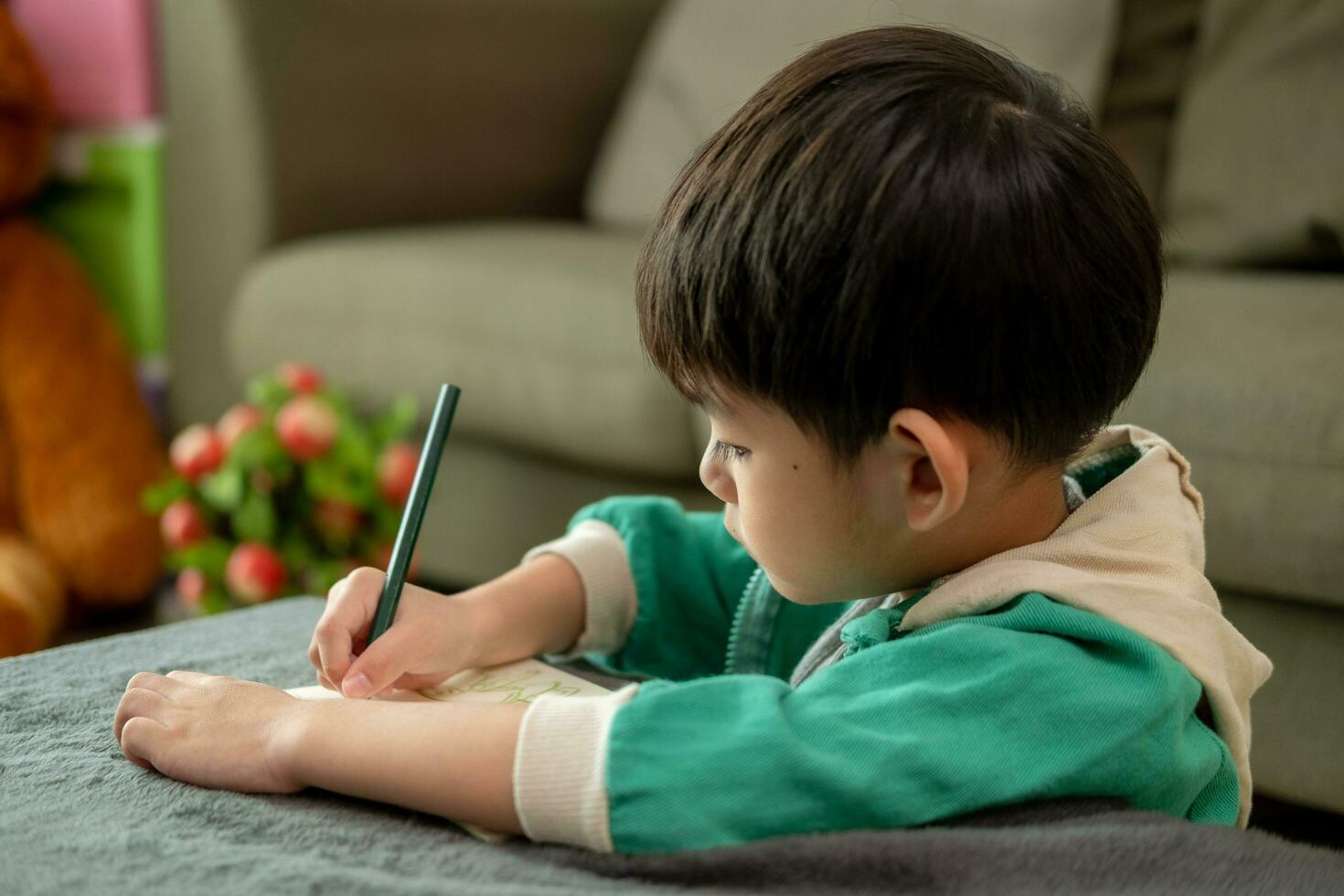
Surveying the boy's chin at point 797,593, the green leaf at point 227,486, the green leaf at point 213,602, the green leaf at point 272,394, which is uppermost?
the boy's chin at point 797,593

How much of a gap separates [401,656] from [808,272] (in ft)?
0.93

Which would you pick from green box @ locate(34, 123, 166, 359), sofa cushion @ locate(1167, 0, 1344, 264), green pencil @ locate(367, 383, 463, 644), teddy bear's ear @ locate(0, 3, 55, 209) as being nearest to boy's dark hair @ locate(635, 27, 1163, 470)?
green pencil @ locate(367, 383, 463, 644)

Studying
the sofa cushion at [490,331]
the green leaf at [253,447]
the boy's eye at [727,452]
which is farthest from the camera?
the green leaf at [253,447]

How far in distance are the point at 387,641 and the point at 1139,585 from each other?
0.35 meters

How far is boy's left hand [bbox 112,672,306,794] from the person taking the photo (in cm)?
61

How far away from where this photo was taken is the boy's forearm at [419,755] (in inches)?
22.5

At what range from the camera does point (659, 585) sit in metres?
0.85

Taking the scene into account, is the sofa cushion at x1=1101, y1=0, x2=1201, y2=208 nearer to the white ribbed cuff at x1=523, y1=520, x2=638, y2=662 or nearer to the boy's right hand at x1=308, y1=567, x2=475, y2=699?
the white ribbed cuff at x1=523, y1=520, x2=638, y2=662

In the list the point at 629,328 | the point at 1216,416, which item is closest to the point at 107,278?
the point at 629,328

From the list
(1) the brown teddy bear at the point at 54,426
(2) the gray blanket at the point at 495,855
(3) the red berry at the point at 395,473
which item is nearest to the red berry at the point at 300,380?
(3) the red berry at the point at 395,473

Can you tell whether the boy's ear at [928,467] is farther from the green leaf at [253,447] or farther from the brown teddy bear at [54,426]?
the brown teddy bear at [54,426]

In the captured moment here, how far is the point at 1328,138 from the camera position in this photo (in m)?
1.30

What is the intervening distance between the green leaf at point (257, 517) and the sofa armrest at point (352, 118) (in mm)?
377

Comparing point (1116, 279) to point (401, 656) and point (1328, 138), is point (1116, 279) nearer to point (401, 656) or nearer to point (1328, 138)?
point (401, 656)
